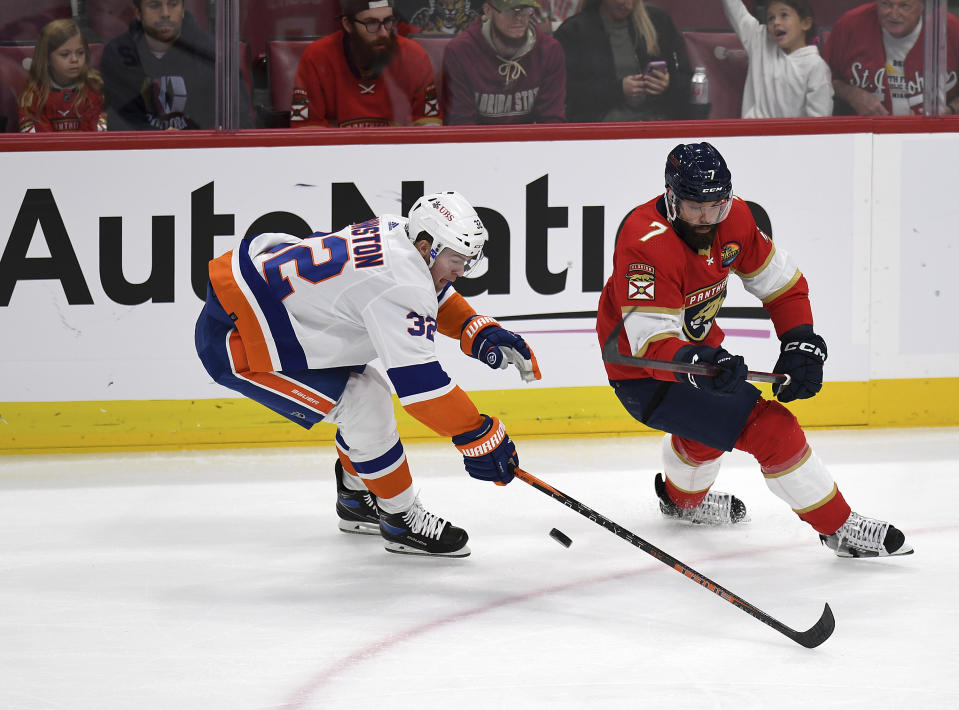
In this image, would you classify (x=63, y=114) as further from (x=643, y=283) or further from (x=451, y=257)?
(x=643, y=283)

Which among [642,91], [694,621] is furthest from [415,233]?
[642,91]

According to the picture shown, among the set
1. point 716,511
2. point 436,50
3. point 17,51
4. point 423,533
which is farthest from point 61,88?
point 716,511

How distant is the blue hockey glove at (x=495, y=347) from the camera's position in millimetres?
3270

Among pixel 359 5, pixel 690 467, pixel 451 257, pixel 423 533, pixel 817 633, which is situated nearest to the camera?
pixel 817 633

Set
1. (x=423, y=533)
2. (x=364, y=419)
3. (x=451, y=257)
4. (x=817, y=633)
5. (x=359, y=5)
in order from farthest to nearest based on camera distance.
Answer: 1. (x=359, y=5)
2. (x=423, y=533)
3. (x=364, y=419)
4. (x=451, y=257)
5. (x=817, y=633)

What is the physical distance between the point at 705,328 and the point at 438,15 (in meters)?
1.91

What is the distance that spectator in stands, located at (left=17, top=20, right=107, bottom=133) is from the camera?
4.54m

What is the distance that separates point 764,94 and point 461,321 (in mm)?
1958

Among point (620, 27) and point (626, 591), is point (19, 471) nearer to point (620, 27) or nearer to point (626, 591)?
point (626, 591)

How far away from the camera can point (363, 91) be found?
4.68 meters

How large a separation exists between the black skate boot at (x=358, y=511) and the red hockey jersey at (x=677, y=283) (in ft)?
2.73

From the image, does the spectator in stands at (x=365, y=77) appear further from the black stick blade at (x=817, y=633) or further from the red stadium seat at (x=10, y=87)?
the black stick blade at (x=817, y=633)

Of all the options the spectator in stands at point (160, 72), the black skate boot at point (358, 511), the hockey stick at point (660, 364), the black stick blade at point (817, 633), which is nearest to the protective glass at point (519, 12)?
the spectator in stands at point (160, 72)

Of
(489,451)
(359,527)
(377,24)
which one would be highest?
(377,24)
